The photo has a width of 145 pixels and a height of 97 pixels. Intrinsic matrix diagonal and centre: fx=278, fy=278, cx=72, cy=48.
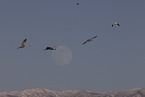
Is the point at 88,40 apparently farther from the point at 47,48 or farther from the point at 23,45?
the point at 23,45

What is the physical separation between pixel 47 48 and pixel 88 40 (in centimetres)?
718

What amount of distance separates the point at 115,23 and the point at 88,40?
15.2 metres

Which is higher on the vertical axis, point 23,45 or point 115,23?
point 115,23

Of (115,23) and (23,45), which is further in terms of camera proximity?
(115,23)

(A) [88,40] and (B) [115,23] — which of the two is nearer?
(A) [88,40]

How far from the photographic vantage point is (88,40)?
157 feet

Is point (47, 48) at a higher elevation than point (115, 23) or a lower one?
lower

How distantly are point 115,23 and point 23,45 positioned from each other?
2166 cm

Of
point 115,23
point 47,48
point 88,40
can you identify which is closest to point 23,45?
point 47,48

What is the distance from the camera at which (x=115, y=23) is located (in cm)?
6084

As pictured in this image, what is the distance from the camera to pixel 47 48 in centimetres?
4744

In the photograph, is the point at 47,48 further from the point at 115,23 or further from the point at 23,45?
the point at 115,23

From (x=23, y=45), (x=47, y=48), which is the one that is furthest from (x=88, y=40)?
(x=23, y=45)

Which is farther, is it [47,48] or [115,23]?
[115,23]
